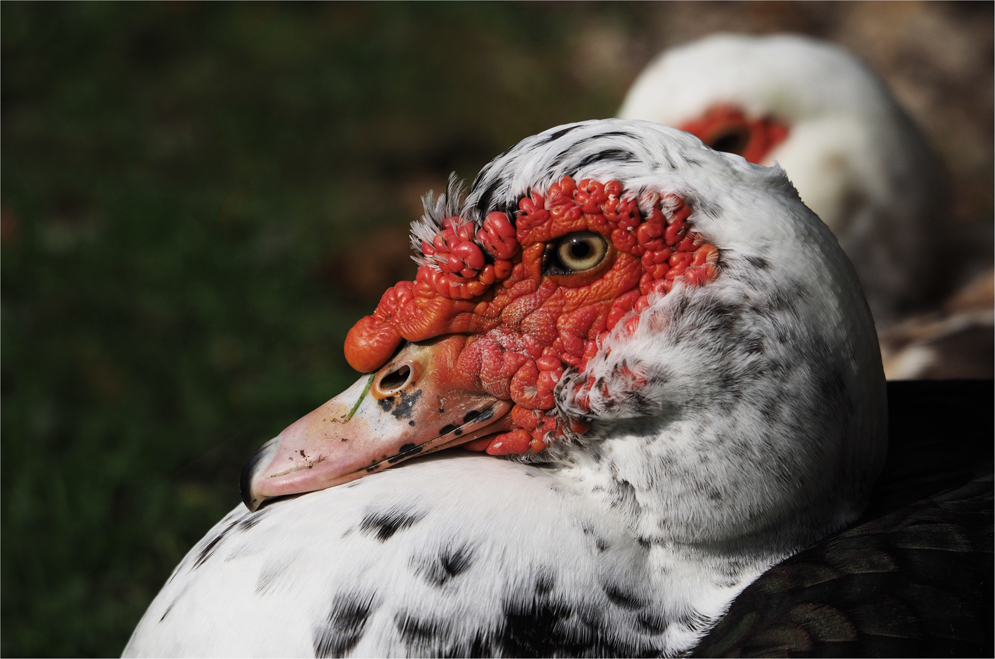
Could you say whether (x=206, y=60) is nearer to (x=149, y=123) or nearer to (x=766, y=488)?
(x=149, y=123)

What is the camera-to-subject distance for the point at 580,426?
148cm

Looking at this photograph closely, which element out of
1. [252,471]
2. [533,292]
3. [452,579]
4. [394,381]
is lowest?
[452,579]

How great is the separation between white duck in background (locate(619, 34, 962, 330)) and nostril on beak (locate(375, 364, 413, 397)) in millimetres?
1888

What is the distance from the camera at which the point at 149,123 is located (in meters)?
4.86

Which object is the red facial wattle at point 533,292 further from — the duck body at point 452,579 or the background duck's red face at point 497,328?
the duck body at point 452,579

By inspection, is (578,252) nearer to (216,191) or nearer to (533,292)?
(533,292)

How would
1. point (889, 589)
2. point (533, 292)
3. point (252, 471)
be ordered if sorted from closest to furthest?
1. point (889, 589)
2. point (533, 292)
3. point (252, 471)

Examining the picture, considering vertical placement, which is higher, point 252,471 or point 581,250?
point 581,250

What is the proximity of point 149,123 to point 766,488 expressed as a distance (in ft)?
14.6

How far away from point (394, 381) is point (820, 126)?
7.33 feet

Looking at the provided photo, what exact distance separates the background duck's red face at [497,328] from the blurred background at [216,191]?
1359mm

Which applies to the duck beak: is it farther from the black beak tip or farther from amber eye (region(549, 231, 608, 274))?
amber eye (region(549, 231, 608, 274))

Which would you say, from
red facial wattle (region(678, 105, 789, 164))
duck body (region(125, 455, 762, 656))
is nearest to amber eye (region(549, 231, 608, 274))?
duck body (region(125, 455, 762, 656))

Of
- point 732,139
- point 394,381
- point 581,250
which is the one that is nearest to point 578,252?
point 581,250
